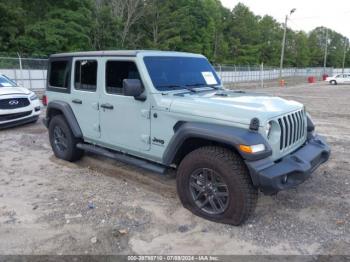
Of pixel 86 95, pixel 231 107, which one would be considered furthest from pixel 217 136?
pixel 86 95

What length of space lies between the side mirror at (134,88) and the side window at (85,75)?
114cm

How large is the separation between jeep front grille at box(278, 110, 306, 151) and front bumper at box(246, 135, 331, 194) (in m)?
0.14

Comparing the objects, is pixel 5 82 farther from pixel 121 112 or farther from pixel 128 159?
pixel 128 159

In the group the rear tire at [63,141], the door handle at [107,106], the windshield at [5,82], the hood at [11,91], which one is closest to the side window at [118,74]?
the door handle at [107,106]

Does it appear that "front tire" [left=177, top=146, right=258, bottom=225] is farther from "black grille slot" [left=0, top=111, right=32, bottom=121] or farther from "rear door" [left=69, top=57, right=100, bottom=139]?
"black grille slot" [left=0, top=111, right=32, bottom=121]

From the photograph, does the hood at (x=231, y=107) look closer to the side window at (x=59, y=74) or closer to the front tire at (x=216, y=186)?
the front tire at (x=216, y=186)

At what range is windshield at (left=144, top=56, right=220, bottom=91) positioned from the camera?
4.44 meters

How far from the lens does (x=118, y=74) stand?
475cm

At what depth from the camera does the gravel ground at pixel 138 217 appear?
11.2 feet

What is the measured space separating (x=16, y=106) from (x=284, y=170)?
24.6ft

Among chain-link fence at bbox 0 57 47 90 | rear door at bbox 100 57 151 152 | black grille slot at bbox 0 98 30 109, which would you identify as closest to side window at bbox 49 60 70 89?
rear door at bbox 100 57 151 152

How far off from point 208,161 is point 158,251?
1075 mm

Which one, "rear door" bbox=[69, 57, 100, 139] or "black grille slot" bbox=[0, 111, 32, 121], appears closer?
"rear door" bbox=[69, 57, 100, 139]

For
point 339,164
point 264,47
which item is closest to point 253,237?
point 339,164
